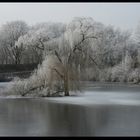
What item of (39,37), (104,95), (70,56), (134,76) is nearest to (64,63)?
(70,56)

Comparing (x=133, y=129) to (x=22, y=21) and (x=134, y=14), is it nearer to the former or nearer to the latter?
(x=134, y=14)

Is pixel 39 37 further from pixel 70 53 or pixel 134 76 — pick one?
pixel 134 76

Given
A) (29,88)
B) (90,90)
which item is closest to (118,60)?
(90,90)

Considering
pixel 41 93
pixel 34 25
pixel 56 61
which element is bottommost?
pixel 41 93

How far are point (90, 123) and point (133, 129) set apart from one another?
0.90 ft

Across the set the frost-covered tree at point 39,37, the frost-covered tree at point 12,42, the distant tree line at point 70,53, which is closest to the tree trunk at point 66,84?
the distant tree line at point 70,53

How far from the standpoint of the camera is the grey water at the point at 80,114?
244cm

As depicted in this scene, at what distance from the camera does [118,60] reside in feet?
8.28

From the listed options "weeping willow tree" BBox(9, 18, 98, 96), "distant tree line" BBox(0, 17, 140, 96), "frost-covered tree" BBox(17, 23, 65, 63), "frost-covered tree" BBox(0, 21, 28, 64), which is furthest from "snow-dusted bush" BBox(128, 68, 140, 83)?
"frost-covered tree" BBox(0, 21, 28, 64)

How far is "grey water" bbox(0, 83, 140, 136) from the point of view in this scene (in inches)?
96.0

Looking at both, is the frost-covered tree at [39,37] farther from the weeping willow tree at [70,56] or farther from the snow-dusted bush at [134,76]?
the snow-dusted bush at [134,76]

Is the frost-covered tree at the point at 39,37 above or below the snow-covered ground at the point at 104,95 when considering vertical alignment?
above

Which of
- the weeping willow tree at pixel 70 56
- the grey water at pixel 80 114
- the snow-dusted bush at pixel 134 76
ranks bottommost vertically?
the grey water at pixel 80 114

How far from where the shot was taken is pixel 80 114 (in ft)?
8.22
